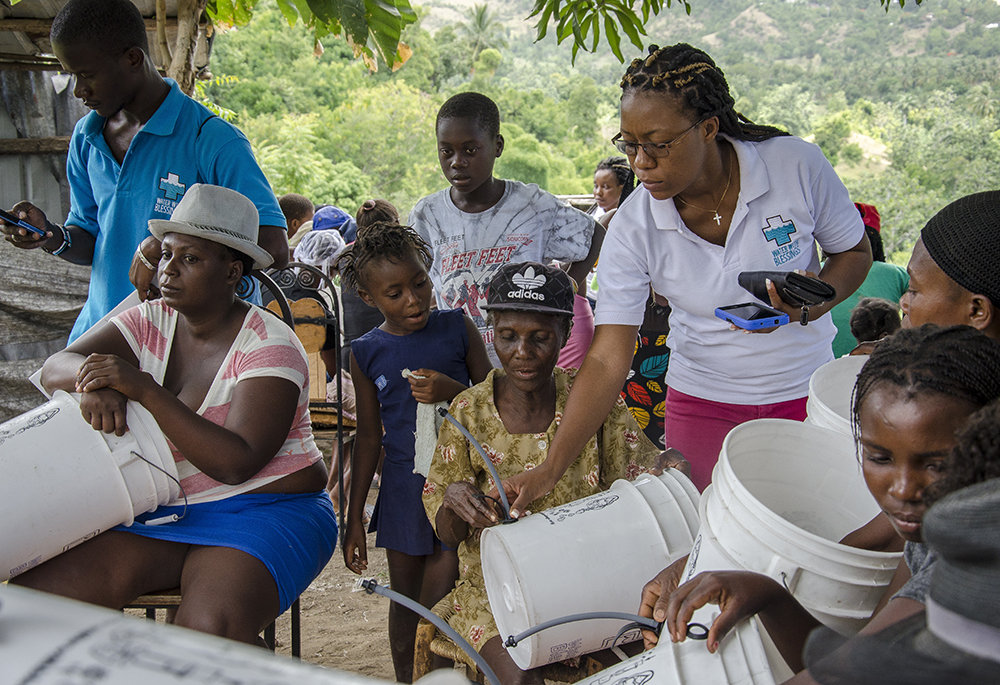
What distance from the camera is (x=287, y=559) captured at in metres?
2.24

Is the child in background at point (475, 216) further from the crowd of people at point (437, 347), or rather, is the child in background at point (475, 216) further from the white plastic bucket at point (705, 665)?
the white plastic bucket at point (705, 665)

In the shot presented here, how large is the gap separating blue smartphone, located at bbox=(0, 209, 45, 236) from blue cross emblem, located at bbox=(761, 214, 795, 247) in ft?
8.74

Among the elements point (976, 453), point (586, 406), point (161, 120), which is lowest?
point (586, 406)

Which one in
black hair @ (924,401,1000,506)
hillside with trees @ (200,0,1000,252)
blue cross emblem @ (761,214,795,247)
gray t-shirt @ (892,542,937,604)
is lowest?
gray t-shirt @ (892,542,937,604)

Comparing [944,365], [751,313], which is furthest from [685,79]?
[944,365]

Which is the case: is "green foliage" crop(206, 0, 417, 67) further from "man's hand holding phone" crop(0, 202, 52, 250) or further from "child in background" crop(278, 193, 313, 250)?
"child in background" crop(278, 193, 313, 250)

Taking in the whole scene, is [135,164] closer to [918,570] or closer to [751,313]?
[751,313]

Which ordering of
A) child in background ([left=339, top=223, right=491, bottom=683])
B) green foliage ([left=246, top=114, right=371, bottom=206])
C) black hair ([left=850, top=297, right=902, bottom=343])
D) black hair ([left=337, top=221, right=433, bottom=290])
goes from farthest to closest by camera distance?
green foliage ([left=246, top=114, right=371, bottom=206]) < black hair ([left=850, top=297, right=902, bottom=343]) < black hair ([left=337, top=221, right=433, bottom=290]) < child in background ([left=339, top=223, right=491, bottom=683])

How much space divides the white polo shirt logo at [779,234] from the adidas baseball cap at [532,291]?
0.65 meters

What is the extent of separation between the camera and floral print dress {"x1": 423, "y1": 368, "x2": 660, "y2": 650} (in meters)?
2.29

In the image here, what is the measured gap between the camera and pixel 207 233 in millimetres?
2348

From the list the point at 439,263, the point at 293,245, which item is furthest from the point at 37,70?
the point at 439,263

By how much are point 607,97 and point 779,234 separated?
6731cm

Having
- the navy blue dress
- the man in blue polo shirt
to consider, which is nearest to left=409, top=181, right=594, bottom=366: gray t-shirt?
the navy blue dress
